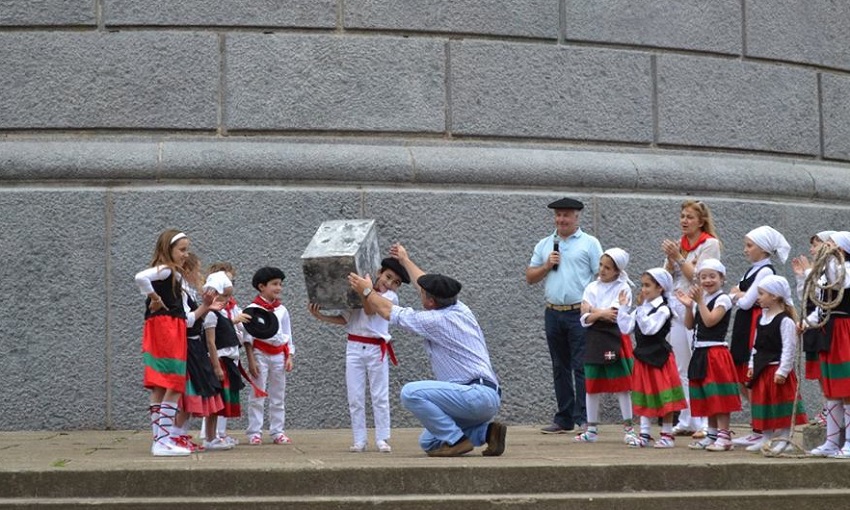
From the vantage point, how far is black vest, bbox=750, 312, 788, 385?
9266mm

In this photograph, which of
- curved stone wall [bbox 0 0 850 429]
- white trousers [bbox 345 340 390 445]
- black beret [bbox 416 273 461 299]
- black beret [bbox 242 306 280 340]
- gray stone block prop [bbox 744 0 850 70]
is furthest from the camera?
gray stone block prop [bbox 744 0 850 70]

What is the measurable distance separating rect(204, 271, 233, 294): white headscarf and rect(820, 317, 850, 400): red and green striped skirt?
4160mm

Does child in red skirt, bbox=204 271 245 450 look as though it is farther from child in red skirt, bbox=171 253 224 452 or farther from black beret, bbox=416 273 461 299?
black beret, bbox=416 273 461 299

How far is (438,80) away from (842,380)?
16.1 feet

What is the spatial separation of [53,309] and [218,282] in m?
2.52

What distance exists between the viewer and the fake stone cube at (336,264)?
9.27m

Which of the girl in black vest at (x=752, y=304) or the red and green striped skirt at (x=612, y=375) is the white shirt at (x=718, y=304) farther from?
the red and green striped skirt at (x=612, y=375)

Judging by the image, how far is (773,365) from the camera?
930cm

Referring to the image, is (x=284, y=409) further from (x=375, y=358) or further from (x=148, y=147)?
(x=148, y=147)

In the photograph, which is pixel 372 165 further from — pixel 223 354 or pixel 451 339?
pixel 451 339

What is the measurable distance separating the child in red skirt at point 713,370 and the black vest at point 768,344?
0.39 m

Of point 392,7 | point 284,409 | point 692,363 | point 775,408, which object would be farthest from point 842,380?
point 392,7

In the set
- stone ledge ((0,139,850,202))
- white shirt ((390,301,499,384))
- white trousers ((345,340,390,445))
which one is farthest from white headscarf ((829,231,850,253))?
stone ledge ((0,139,850,202))

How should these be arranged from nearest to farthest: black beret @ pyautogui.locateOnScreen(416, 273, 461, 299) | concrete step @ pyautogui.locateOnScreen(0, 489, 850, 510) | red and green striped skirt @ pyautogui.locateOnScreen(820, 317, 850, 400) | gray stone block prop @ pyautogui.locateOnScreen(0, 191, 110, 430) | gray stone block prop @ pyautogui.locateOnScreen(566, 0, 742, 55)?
concrete step @ pyautogui.locateOnScreen(0, 489, 850, 510) → red and green striped skirt @ pyautogui.locateOnScreen(820, 317, 850, 400) → black beret @ pyautogui.locateOnScreen(416, 273, 461, 299) → gray stone block prop @ pyautogui.locateOnScreen(0, 191, 110, 430) → gray stone block prop @ pyautogui.locateOnScreen(566, 0, 742, 55)
